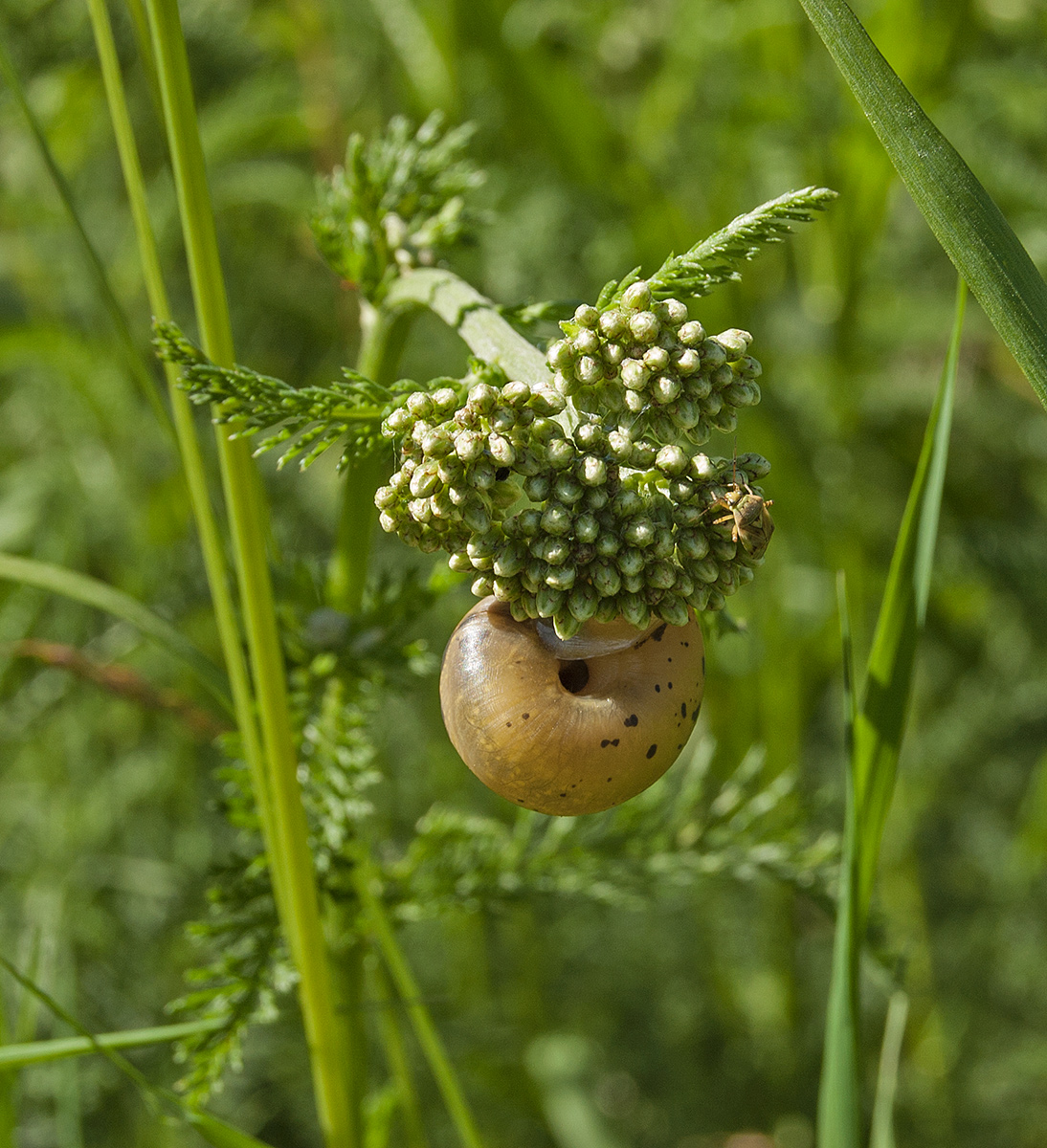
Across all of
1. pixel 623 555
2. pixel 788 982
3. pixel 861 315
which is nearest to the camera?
pixel 623 555

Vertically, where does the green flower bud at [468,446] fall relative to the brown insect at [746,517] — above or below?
above

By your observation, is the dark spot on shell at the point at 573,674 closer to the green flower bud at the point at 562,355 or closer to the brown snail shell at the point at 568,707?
the brown snail shell at the point at 568,707

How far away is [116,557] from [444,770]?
74cm

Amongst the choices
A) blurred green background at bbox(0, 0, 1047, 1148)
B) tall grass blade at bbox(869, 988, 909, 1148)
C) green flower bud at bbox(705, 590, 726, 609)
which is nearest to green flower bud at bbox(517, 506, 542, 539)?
green flower bud at bbox(705, 590, 726, 609)

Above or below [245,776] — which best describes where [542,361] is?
above

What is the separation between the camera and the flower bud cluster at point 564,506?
54 cm

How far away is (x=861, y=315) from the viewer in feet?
6.38

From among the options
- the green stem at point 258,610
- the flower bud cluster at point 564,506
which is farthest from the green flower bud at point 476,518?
the green stem at point 258,610

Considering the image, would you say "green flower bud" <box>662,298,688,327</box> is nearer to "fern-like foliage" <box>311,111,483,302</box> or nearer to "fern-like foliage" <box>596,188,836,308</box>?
"fern-like foliage" <box>596,188,836,308</box>

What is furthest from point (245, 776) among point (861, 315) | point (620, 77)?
point (620, 77)

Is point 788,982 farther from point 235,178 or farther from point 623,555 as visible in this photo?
point 235,178

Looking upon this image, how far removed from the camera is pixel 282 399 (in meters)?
0.61

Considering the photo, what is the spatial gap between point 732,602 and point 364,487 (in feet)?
3.86

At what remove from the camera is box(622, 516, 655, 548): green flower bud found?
54 centimetres
